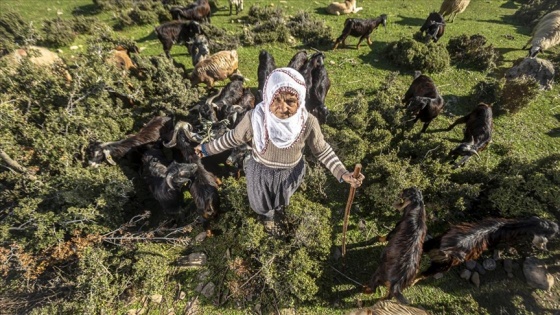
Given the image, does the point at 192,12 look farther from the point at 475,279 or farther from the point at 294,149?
the point at 475,279

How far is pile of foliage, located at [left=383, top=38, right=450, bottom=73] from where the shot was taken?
29.0 ft

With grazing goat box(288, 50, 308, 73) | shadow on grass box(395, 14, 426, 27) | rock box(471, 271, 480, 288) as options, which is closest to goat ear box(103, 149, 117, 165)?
grazing goat box(288, 50, 308, 73)

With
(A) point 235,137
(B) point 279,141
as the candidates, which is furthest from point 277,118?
(A) point 235,137

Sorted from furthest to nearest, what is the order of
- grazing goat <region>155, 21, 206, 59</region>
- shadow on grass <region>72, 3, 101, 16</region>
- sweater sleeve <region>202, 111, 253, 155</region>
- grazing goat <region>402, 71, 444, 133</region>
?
shadow on grass <region>72, 3, 101, 16</region> → grazing goat <region>155, 21, 206, 59</region> → grazing goat <region>402, 71, 444, 133</region> → sweater sleeve <region>202, 111, 253, 155</region>

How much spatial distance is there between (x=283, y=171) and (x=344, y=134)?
10.2 ft

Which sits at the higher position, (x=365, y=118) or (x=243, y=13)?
(x=243, y=13)

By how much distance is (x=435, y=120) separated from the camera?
7590 millimetres

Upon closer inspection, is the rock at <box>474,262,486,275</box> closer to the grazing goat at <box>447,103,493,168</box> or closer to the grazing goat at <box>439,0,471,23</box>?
the grazing goat at <box>447,103,493,168</box>

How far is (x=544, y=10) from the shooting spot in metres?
12.0

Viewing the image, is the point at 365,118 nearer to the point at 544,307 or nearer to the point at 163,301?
the point at 544,307

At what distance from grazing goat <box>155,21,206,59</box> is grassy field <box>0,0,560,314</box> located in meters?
0.53

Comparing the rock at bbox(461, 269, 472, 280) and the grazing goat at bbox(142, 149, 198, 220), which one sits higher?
the grazing goat at bbox(142, 149, 198, 220)

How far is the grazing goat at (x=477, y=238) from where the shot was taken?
4.17 metres

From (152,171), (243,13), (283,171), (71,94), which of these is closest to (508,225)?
(283,171)
